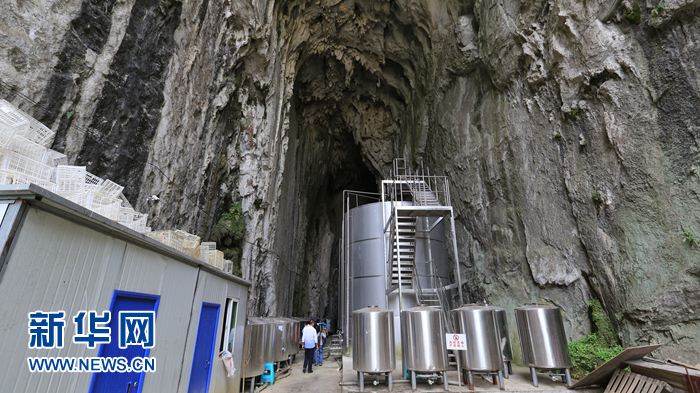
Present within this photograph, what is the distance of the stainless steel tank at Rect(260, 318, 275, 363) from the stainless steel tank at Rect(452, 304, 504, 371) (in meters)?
5.29

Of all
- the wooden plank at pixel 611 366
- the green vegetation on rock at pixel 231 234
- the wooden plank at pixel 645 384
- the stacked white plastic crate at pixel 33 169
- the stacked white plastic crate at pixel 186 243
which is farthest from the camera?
the green vegetation on rock at pixel 231 234

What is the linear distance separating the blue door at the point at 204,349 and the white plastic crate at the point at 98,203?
2.50 meters

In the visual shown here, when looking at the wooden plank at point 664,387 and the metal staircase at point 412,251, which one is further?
the metal staircase at point 412,251

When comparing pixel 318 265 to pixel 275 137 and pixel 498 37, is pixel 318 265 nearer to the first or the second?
pixel 275 137

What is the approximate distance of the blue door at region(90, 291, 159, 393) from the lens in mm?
3523

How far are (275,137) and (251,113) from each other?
2.03 meters

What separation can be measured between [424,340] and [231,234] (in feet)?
25.9

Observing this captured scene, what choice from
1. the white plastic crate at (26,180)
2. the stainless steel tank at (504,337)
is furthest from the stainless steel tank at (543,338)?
the white plastic crate at (26,180)

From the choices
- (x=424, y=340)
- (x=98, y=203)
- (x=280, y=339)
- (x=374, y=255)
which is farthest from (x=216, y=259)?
(x=374, y=255)

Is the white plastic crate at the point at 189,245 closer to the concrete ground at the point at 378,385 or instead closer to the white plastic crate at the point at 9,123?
the white plastic crate at the point at 9,123

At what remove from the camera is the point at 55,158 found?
16.6 ft

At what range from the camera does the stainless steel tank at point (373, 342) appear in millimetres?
7449

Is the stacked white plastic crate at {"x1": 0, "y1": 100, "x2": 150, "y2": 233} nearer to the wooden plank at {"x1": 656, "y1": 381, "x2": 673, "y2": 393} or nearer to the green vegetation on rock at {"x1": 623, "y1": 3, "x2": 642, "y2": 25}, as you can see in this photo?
the wooden plank at {"x1": 656, "y1": 381, "x2": 673, "y2": 393}

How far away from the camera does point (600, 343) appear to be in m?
8.29
